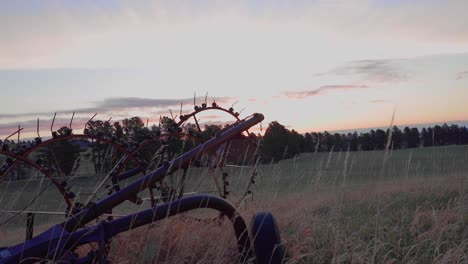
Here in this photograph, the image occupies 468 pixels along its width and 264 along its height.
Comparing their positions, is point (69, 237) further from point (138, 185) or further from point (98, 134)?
point (98, 134)

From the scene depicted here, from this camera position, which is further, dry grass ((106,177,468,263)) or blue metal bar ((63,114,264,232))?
dry grass ((106,177,468,263))

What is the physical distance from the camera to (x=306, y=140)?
31641 millimetres

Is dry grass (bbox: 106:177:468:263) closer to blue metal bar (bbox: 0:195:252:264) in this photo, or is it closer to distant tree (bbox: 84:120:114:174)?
blue metal bar (bbox: 0:195:252:264)

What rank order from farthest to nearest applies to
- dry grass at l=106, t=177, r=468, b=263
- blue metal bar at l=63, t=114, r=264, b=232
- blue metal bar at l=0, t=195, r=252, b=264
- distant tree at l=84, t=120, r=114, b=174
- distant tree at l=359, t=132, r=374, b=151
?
distant tree at l=359, t=132, r=374, b=151 → distant tree at l=84, t=120, r=114, b=174 → dry grass at l=106, t=177, r=468, b=263 → blue metal bar at l=63, t=114, r=264, b=232 → blue metal bar at l=0, t=195, r=252, b=264

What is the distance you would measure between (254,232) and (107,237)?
1099mm

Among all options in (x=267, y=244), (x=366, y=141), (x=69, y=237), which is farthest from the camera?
(x=366, y=141)

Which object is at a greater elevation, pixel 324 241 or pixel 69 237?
pixel 69 237

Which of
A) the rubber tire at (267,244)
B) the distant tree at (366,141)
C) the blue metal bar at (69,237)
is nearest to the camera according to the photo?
the blue metal bar at (69,237)

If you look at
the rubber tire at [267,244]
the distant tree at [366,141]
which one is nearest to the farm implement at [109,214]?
the rubber tire at [267,244]

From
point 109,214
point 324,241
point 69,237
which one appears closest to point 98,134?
point 109,214

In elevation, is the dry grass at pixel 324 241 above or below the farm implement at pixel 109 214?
below

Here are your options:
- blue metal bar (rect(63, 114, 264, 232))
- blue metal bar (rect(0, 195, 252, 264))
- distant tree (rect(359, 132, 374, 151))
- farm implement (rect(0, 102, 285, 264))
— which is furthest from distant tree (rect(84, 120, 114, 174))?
distant tree (rect(359, 132, 374, 151))

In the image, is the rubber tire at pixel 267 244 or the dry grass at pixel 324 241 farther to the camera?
the dry grass at pixel 324 241

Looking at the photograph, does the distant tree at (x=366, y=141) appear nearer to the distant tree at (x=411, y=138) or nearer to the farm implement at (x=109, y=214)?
the distant tree at (x=411, y=138)
